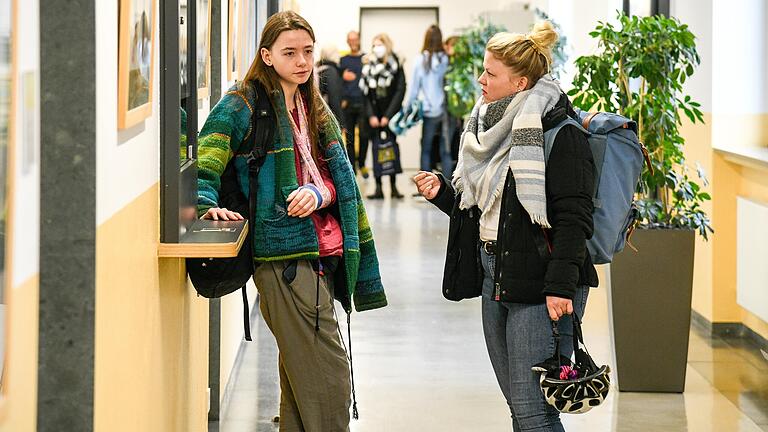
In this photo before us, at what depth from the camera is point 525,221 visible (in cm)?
321

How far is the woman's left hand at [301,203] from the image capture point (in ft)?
11.1

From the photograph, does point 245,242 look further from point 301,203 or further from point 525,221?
point 525,221

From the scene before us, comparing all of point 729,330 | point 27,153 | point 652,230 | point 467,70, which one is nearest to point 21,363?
point 27,153

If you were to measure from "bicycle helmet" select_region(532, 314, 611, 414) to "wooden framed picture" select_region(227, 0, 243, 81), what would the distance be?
2370mm

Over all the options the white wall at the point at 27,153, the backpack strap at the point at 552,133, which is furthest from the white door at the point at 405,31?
the white wall at the point at 27,153

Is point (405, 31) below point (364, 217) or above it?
above

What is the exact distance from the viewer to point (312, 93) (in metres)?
3.67

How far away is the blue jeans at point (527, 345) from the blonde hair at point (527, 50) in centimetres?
53

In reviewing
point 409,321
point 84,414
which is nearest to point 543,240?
point 84,414

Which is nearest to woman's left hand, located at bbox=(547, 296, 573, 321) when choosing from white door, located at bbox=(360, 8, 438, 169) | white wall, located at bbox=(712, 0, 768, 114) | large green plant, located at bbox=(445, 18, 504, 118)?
white wall, located at bbox=(712, 0, 768, 114)

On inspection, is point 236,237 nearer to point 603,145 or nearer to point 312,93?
point 312,93

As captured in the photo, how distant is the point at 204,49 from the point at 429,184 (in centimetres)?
118

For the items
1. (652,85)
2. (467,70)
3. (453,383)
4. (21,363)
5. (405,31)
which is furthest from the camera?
(405,31)

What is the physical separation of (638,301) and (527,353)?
84.3 inches
